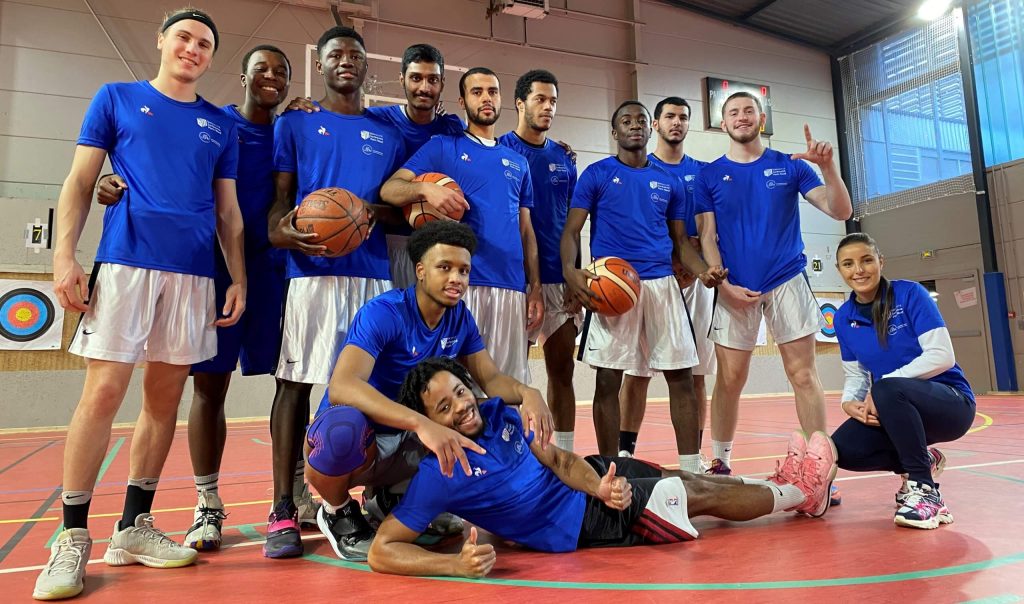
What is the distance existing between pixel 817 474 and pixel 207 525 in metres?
2.42

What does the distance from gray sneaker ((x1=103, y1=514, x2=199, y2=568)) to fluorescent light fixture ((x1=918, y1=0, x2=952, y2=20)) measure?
1336 cm

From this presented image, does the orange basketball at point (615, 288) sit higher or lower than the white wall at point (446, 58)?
lower

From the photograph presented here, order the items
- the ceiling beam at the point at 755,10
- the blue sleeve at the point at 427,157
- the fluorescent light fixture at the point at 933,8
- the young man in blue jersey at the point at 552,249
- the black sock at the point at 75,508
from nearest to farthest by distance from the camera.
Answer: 1. the black sock at the point at 75,508
2. the blue sleeve at the point at 427,157
3. the young man in blue jersey at the point at 552,249
4. the fluorescent light fixture at the point at 933,8
5. the ceiling beam at the point at 755,10

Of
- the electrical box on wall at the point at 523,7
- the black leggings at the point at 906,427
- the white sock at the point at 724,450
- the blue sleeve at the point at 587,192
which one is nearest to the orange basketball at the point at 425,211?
the blue sleeve at the point at 587,192

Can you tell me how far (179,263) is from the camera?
242cm

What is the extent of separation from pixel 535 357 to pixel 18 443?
6558 mm

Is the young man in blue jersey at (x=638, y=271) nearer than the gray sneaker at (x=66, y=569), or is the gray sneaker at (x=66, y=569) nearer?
the gray sneaker at (x=66, y=569)

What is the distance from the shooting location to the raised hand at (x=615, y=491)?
228 centimetres

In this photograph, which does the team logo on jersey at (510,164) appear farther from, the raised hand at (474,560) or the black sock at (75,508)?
the black sock at (75,508)

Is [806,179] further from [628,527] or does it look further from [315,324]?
[315,324]

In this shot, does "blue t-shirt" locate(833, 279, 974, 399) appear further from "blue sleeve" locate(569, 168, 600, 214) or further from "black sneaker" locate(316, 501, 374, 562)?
"black sneaker" locate(316, 501, 374, 562)

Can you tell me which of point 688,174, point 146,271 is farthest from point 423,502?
point 688,174

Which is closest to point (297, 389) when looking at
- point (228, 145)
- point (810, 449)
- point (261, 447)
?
point (228, 145)

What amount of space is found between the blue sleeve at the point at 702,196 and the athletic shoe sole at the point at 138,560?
120 inches
